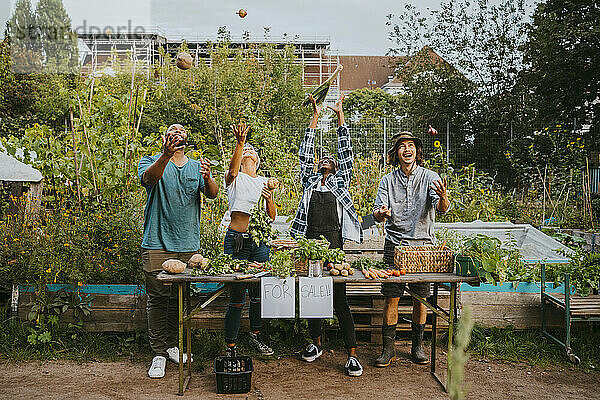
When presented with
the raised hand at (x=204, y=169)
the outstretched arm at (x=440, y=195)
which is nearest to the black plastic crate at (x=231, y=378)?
the raised hand at (x=204, y=169)

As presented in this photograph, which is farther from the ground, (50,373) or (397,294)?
(397,294)

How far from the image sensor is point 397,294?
4426mm

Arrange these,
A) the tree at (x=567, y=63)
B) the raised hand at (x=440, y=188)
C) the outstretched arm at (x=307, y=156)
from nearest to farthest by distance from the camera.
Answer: the raised hand at (x=440, y=188)
the outstretched arm at (x=307, y=156)
the tree at (x=567, y=63)

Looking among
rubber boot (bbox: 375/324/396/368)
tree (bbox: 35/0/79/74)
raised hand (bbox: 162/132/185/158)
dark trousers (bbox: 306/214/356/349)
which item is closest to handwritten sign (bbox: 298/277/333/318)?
dark trousers (bbox: 306/214/356/349)

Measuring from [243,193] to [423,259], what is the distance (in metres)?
1.42

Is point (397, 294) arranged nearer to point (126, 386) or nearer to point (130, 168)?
point (126, 386)

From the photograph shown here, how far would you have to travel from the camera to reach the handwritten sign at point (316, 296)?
153 inches

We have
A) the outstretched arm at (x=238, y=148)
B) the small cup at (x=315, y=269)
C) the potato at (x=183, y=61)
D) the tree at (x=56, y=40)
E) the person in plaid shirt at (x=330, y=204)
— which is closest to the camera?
the small cup at (x=315, y=269)

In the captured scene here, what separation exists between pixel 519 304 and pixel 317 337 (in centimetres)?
183

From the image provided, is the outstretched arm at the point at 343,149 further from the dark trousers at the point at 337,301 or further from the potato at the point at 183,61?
the potato at the point at 183,61

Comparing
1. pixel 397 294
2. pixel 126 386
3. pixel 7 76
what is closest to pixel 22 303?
pixel 126 386

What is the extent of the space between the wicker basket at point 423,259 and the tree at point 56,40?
2008 cm

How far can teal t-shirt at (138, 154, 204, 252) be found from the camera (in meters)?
4.34

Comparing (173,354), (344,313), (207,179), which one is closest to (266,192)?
(207,179)
